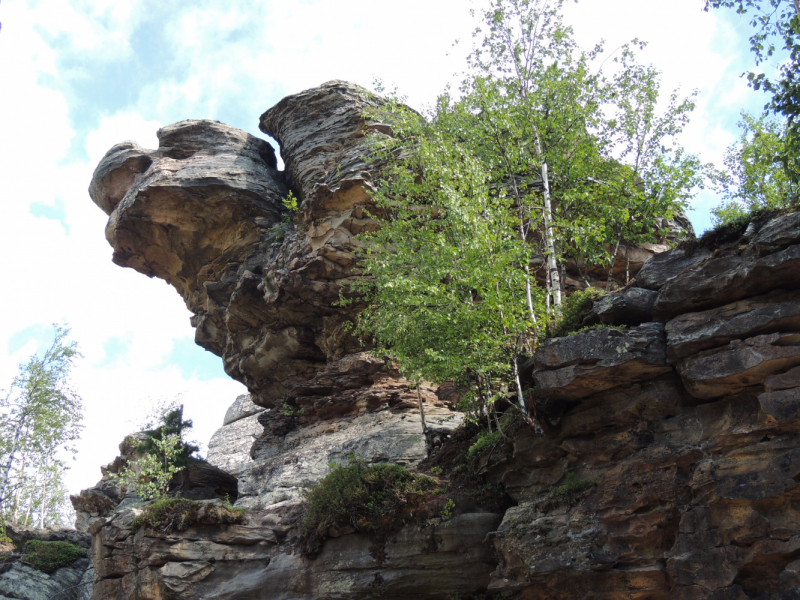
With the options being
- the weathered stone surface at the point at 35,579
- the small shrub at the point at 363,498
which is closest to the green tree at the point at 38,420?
the weathered stone surface at the point at 35,579

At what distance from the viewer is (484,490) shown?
1557 centimetres

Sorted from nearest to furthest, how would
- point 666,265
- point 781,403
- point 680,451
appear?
point 781,403 → point 680,451 → point 666,265

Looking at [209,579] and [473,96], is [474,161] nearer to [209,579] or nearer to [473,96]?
[473,96]

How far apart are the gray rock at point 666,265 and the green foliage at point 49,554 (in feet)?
91.1

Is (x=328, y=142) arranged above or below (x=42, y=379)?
above

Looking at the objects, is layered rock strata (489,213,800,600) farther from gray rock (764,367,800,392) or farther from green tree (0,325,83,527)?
green tree (0,325,83,527)

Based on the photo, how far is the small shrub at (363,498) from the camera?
1569cm

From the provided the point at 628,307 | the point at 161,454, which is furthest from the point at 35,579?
the point at 628,307

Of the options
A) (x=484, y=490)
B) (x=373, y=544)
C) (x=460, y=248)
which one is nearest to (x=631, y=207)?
(x=460, y=248)

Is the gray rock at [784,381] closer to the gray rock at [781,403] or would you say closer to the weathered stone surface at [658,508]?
the gray rock at [781,403]

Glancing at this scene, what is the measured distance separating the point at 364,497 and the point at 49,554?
19730 mm

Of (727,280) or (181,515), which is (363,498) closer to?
(181,515)

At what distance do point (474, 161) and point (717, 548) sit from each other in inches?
476

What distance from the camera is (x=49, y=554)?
27.2 meters
